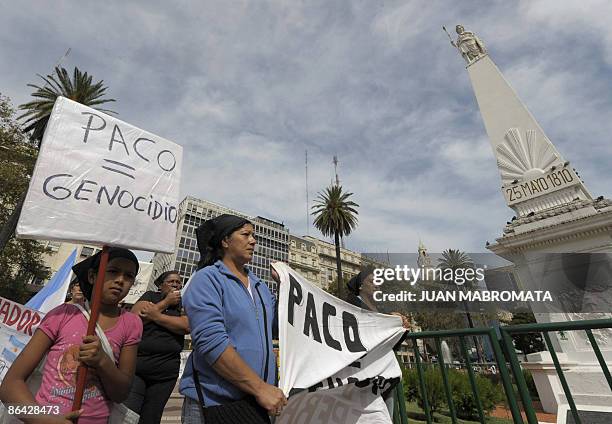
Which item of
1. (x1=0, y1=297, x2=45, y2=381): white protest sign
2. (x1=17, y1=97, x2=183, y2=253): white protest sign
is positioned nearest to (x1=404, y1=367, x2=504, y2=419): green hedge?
(x1=0, y1=297, x2=45, y2=381): white protest sign

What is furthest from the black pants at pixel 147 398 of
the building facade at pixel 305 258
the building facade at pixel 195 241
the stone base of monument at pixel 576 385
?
the building facade at pixel 305 258

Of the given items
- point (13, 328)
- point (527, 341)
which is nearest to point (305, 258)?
point (527, 341)

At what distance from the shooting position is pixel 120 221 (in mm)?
Answer: 2201

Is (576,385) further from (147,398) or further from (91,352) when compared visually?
(91,352)

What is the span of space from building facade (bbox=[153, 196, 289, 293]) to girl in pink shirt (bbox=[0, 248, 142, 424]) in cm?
3585

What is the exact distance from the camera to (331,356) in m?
2.19

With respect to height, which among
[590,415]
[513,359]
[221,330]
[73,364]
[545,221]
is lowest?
[590,415]

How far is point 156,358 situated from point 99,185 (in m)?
1.57

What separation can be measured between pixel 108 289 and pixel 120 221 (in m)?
0.51

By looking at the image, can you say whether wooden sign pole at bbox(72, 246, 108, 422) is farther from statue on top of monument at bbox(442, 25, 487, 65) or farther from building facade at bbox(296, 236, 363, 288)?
building facade at bbox(296, 236, 363, 288)

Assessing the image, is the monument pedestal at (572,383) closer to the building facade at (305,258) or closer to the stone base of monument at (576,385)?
the stone base of monument at (576,385)

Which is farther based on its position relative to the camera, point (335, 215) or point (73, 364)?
point (335, 215)

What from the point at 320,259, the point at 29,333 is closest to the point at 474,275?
the point at 29,333

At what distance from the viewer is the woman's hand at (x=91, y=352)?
5.20 ft
